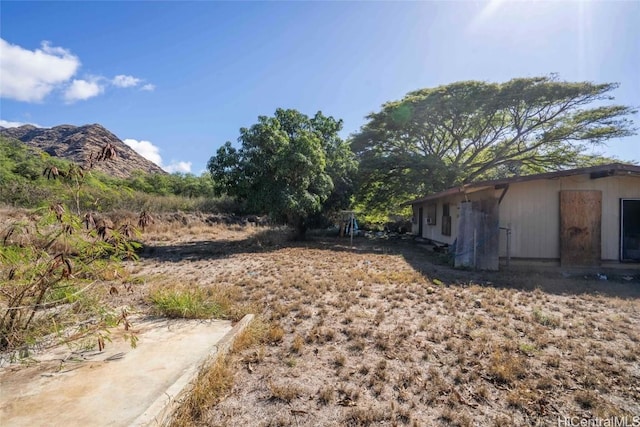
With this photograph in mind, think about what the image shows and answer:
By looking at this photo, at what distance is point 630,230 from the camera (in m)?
8.76

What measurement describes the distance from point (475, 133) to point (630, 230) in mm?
9508

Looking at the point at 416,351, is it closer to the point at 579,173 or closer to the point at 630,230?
the point at 579,173

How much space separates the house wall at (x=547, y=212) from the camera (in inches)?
305

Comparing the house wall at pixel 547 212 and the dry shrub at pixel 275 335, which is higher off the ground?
the house wall at pixel 547 212

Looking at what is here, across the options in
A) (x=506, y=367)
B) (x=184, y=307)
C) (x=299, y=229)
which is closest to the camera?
(x=506, y=367)

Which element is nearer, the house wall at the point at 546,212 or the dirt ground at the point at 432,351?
the dirt ground at the point at 432,351

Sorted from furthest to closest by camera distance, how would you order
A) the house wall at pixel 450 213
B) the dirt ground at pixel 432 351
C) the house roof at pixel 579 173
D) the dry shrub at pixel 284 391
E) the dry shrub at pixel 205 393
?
the house wall at pixel 450 213 → the house roof at pixel 579 173 → the dry shrub at pixel 284 391 → the dirt ground at pixel 432 351 → the dry shrub at pixel 205 393

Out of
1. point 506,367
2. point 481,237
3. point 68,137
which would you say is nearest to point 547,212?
point 481,237

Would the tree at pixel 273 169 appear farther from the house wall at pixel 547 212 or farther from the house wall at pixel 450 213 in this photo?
the house wall at pixel 547 212

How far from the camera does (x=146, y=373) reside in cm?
246

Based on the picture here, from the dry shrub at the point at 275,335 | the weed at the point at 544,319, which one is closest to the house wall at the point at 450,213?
the weed at the point at 544,319

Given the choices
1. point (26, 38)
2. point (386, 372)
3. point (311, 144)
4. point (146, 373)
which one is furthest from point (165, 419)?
point (311, 144)

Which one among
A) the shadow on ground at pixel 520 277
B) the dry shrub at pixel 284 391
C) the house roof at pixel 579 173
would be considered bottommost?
the dry shrub at pixel 284 391

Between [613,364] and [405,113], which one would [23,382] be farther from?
[405,113]
